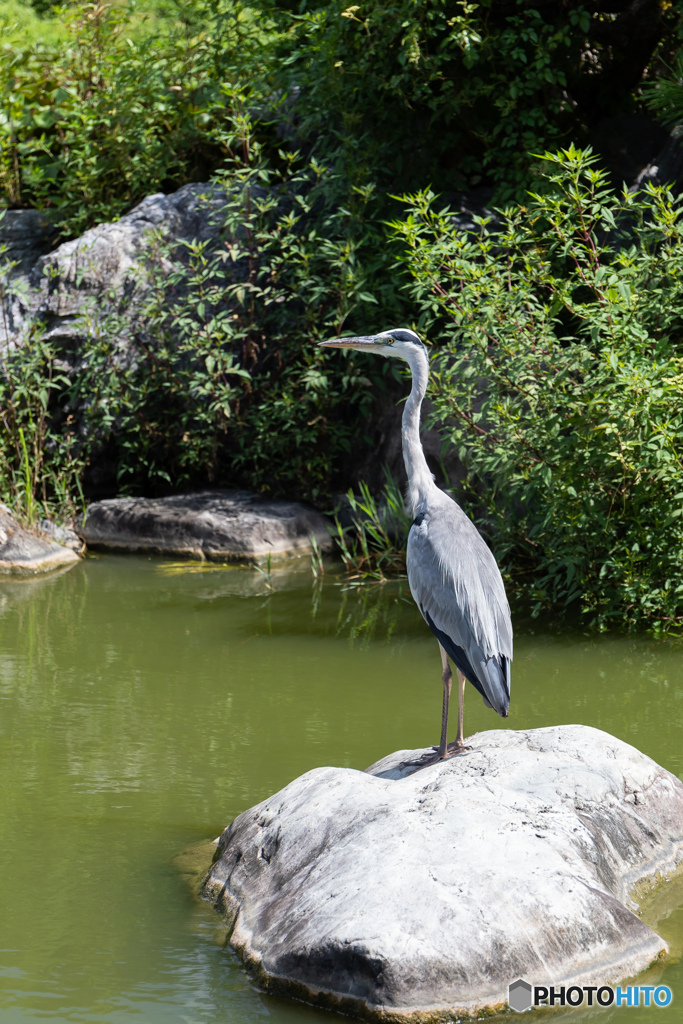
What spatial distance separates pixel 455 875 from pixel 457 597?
3.85ft

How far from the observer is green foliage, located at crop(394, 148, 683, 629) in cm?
554

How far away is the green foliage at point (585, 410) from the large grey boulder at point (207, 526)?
1.91 m

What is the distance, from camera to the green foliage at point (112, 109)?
31.3ft

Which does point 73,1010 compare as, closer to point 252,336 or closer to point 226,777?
point 226,777

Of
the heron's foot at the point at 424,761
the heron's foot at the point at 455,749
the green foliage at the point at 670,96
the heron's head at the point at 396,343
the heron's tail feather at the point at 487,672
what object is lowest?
the heron's foot at the point at 424,761

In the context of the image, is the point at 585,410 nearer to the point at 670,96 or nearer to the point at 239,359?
the point at 670,96

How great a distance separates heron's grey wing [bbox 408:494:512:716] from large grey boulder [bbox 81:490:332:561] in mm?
3835

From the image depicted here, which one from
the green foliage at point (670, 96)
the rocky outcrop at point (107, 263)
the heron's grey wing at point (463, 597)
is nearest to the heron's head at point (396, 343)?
the heron's grey wing at point (463, 597)

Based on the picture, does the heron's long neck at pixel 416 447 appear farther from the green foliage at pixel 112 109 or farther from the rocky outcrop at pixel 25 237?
the rocky outcrop at pixel 25 237

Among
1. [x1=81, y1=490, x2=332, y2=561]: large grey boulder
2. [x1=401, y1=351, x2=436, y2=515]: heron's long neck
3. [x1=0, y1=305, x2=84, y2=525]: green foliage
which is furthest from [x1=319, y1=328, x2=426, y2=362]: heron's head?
[x1=0, y1=305, x2=84, y2=525]: green foliage

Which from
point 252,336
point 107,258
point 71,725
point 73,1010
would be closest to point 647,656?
point 71,725

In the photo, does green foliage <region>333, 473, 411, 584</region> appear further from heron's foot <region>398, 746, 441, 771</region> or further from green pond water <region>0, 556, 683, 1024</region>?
heron's foot <region>398, 746, 441, 771</region>

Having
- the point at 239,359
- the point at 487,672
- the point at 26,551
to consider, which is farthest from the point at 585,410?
the point at 26,551

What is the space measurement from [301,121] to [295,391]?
8.16 feet
